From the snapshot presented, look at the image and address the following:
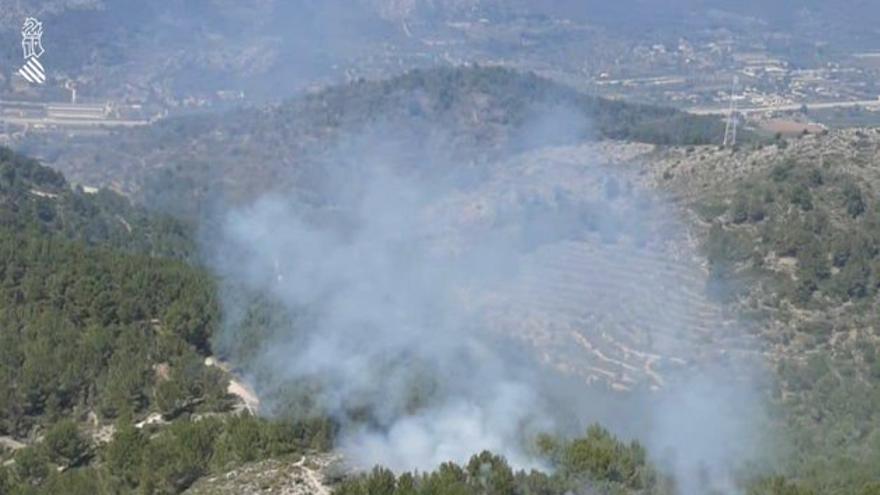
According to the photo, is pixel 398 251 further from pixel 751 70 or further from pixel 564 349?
pixel 751 70

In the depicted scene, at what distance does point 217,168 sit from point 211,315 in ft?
131

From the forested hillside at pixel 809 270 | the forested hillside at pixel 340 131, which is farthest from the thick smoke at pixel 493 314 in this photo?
the forested hillside at pixel 340 131

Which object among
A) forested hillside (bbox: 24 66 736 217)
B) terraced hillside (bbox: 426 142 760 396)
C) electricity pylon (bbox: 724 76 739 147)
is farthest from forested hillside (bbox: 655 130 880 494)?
forested hillside (bbox: 24 66 736 217)

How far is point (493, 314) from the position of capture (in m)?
39.3

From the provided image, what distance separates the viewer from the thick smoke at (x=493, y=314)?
24.1 meters

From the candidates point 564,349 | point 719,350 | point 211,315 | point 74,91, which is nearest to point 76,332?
Answer: point 211,315
